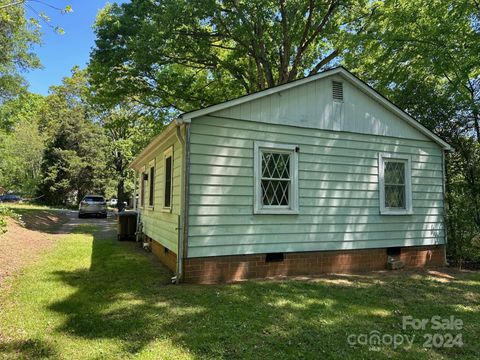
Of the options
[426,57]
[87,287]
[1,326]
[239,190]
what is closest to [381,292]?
[239,190]

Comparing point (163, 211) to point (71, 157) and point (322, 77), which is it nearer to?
point (322, 77)

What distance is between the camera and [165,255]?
8.27 meters

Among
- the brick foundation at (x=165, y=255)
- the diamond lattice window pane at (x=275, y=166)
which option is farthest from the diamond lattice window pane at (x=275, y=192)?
the brick foundation at (x=165, y=255)

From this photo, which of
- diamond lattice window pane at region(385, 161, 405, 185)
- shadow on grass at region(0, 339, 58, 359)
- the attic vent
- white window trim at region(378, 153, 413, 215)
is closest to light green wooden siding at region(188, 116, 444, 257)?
white window trim at region(378, 153, 413, 215)

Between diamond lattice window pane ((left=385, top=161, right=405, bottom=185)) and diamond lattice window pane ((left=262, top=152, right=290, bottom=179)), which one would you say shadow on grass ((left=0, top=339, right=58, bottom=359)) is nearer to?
diamond lattice window pane ((left=262, top=152, right=290, bottom=179))

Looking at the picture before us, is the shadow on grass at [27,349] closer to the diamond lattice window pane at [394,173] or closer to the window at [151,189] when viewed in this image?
the window at [151,189]

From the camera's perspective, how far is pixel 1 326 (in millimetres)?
4387

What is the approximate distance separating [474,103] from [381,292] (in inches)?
271

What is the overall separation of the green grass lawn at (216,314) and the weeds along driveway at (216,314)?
1 centimetres

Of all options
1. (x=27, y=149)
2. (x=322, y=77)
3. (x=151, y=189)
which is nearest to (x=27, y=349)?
(x=322, y=77)

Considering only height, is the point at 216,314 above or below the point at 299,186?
below

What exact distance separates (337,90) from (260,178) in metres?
2.90

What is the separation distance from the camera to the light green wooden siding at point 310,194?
6.62 m

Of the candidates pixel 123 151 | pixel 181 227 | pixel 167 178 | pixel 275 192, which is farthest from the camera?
pixel 123 151
